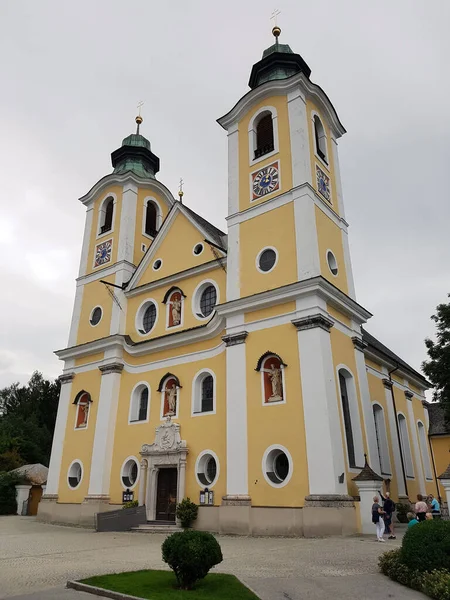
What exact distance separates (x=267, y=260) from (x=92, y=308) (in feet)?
38.0

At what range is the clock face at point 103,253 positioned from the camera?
28.0 m

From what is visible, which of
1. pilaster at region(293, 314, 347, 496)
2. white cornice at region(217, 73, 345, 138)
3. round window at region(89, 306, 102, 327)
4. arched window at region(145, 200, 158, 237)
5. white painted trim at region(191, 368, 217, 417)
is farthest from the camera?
arched window at region(145, 200, 158, 237)

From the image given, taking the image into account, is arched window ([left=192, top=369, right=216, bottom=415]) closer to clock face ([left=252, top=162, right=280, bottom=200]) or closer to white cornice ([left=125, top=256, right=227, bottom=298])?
white cornice ([left=125, top=256, right=227, bottom=298])

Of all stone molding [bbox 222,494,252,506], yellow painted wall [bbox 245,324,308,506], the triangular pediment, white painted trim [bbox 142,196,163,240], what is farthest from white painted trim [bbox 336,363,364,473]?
white painted trim [bbox 142,196,163,240]

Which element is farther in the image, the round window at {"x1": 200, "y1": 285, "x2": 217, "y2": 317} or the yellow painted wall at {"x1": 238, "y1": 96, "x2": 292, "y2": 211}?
the round window at {"x1": 200, "y1": 285, "x2": 217, "y2": 317}

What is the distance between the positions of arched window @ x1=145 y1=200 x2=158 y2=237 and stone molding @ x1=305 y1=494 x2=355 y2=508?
1839 centimetres

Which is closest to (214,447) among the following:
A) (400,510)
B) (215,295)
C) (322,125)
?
(215,295)

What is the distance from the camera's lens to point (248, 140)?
23.1 metres

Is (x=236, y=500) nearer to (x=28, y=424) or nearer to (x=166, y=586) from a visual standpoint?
(x=166, y=586)

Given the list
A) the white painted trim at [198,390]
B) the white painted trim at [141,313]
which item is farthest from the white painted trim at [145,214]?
the white painted trim at [198,390]

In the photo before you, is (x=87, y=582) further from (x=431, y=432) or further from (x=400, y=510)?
(x=431, y=432)

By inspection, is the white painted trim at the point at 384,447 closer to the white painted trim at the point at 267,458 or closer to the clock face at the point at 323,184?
the white painted trim at the point at 267,458

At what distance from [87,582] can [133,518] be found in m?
11.9

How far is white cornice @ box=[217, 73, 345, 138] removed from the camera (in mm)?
22013
